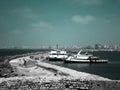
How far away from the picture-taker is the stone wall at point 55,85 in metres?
11.6

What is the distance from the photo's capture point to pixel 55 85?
11680 millimetres

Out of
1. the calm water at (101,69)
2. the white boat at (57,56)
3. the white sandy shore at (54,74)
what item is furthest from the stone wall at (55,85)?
the white boat at (57,56)

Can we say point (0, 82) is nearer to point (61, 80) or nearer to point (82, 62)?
point (61, 80)

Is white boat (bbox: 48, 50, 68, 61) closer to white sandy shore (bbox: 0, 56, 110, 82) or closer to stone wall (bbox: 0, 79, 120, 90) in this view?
white sandy shore (bbox: 0, 56, 110, 82)

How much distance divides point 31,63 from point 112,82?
40.8 meters

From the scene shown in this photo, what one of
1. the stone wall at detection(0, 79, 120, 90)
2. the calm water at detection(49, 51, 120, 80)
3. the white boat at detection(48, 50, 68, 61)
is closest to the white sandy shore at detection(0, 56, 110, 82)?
the stone wall at detection(0, 79, 120, 90)

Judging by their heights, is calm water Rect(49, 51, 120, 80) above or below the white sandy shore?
below

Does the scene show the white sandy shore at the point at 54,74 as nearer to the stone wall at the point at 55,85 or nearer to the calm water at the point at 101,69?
the stone wall at the point at 55,85

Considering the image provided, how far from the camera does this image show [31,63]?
51750mm

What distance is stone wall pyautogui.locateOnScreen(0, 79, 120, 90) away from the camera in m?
11.6

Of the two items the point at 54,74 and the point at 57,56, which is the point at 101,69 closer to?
the point at 57,56

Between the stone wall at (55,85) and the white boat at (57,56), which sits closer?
the stone wall at (55,85)

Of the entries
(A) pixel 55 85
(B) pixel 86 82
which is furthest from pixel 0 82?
(B) pixel 86 82

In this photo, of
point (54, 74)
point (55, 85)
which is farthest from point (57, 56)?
point (55, 85)
